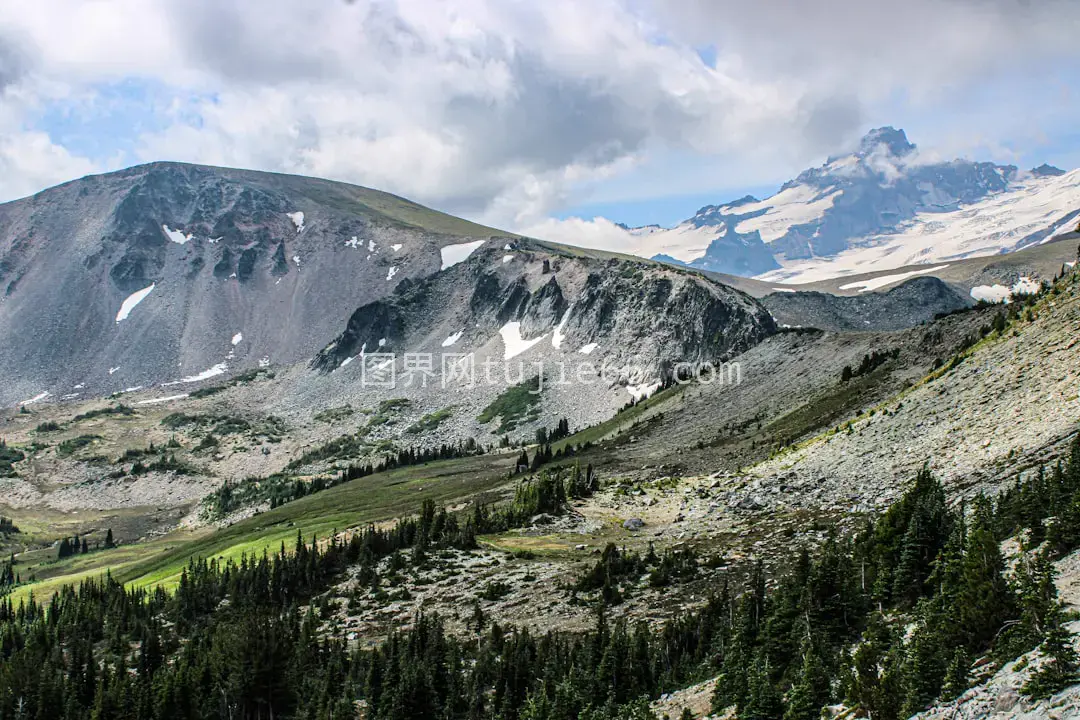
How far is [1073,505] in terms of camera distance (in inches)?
1702

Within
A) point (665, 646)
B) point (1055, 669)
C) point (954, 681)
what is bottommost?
point (665, 646)

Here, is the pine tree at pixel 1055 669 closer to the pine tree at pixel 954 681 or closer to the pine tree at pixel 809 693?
the pine tree at pixel 954 681

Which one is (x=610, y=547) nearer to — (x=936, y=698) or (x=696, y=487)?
(x=696, y=487)

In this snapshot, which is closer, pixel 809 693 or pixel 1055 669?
pixel 1055 669

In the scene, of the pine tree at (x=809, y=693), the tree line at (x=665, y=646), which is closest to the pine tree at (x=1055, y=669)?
the tree line at (x=665, y=646)

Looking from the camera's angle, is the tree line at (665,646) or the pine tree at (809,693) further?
the pine tree at (809,693)

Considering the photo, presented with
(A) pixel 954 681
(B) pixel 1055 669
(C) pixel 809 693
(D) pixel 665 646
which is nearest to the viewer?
(B) pixel 1055 669

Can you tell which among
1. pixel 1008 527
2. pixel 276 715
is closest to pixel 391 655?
pixel 276 715

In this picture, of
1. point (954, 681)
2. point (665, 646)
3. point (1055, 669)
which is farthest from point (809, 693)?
point (665, 646)

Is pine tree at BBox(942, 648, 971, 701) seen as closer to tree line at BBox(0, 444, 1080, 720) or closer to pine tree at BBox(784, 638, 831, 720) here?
tree line at BBox(0, 444, 1080, 720)

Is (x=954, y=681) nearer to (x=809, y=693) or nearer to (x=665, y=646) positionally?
(x=809, y=693)

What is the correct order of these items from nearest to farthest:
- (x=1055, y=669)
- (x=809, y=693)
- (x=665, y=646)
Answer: (x=1055, y=669)
(x=809, y=693)
(x=665, y=646)

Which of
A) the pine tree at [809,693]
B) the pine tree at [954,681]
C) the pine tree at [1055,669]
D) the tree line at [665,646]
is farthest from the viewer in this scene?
the pine tree at [809,693]

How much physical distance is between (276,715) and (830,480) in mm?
58947
